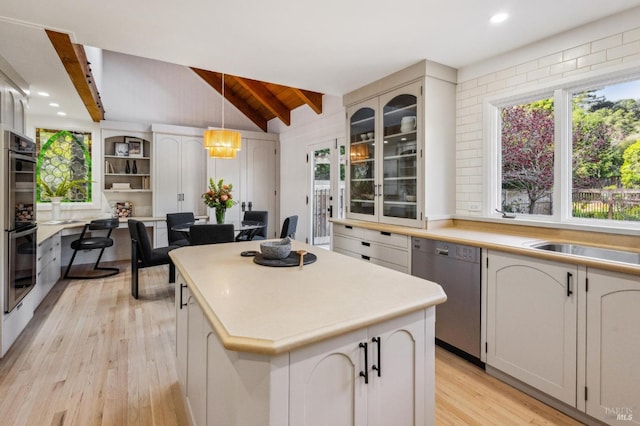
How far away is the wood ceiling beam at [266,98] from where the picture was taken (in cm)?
557

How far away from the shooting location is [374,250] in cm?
340

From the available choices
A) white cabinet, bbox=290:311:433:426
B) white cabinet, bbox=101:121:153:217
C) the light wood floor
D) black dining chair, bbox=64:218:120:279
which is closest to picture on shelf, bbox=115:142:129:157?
white cabinet, bbox=101:121:153:217

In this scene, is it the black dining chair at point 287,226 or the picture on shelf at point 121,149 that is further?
the picture on shelf at point 121,149

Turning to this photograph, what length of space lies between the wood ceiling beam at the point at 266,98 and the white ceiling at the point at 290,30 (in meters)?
2.32

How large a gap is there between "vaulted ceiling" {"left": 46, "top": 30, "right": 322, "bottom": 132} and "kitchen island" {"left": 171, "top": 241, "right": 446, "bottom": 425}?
261 cm

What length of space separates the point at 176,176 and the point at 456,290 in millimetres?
5157

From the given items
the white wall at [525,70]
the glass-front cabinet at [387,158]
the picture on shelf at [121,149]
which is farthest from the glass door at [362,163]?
the picture on shelf at [121,149]

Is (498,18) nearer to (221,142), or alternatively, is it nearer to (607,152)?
(607,152)

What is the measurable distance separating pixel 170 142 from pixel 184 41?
355 cm

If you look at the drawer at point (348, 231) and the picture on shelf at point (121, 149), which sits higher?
the picture on shelf at point (121, 149)

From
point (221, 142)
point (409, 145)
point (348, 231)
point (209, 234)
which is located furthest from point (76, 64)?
point (409, 145)

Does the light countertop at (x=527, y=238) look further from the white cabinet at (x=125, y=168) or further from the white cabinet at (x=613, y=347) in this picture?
the white cabinet at (x=125, y=168)

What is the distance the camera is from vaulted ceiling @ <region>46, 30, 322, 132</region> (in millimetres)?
2902

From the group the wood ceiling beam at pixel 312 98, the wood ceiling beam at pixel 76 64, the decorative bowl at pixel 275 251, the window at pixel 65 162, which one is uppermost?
the wood ceiling beam at pixel 312 98
